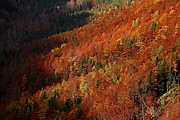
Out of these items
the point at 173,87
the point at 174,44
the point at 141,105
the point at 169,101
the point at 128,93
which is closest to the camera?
the point at 169,101

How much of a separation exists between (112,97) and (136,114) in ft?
119

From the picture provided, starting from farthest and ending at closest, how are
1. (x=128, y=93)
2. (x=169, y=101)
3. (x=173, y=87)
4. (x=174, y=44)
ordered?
(x=174, y=44), (x=128, y=93), (x=173, y=87), (x=169, y=101)

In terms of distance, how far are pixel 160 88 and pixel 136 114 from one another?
18.3 metres

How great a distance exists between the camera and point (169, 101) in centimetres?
14362

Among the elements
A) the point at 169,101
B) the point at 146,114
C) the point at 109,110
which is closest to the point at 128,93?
the point at 109,110

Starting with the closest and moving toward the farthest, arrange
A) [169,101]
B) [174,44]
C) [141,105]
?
[169,101], [141,105], [174,44]

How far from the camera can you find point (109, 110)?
602 feet

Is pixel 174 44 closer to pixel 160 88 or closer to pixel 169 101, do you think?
pixel 160 88

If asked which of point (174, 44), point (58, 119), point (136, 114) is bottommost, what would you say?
point (58, 119)

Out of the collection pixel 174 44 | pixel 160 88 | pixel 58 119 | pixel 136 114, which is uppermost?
pixel 174 44

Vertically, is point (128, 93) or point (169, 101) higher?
point (169, 101)

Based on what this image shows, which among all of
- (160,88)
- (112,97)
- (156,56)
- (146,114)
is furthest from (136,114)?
(156,56)

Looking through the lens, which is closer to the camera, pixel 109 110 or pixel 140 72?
pixel 109 110

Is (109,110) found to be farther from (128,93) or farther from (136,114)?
(136,114)
